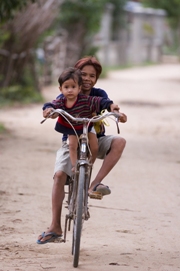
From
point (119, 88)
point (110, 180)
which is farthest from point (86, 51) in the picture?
point (110, 180)

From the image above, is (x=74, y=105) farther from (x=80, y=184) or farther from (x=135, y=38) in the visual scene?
Result: (x=135, y=38)

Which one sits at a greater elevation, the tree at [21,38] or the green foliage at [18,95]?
the tree at [21,38]

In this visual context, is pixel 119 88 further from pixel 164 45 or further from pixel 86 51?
pixel 164 45

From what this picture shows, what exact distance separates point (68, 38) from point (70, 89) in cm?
2113

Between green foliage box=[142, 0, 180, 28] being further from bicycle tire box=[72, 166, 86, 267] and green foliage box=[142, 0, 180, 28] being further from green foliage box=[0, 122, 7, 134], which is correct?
bicycle tire box=[72, 166, 86, 267]

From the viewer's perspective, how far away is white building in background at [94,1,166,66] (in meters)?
34.2

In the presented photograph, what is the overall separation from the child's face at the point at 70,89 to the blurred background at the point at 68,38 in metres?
5.22

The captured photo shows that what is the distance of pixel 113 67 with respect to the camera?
33500 millimetres

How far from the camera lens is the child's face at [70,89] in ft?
15.3

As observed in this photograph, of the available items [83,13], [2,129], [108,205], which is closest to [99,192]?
[108,205]

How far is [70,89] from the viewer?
4672 millimetres

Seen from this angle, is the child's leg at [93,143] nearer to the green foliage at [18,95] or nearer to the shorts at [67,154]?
the shorts at [67,154]

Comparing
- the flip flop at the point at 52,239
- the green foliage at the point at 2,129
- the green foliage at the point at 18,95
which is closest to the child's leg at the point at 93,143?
the flip flop at the point at 52,239

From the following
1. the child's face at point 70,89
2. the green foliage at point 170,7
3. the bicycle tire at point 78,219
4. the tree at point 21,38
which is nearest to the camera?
the bicycle tire at point 78,219
